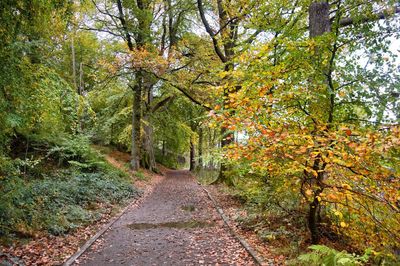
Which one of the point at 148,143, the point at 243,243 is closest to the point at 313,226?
the point at 243,243

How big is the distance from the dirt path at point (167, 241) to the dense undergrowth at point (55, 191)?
1.09 m

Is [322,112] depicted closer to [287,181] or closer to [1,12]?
[287,181]

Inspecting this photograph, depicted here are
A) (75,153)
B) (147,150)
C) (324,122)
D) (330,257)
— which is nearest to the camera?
(330,257)

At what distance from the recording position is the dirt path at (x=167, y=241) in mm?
5984

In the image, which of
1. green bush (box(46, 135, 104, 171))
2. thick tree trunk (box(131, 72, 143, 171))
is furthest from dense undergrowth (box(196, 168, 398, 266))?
thick tree trunk (box(131, 72, 143, 171))

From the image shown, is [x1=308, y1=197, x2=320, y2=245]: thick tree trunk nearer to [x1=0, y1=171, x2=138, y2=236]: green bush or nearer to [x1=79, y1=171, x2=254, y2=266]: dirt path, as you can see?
[x1=79, y1=171, x2=254, y2=266]: dirt path

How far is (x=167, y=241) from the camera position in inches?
285

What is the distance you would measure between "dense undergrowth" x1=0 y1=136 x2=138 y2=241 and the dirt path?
1091mm

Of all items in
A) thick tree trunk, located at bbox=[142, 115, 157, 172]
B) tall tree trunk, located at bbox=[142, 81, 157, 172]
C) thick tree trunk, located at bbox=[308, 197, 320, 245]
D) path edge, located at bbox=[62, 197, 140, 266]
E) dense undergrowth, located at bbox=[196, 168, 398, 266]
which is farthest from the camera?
thick tree trunk, located at bbox=[142, 115, 157, 172]

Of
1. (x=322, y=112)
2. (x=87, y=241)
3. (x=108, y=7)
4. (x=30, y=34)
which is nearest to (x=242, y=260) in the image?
(x=322, y=112)

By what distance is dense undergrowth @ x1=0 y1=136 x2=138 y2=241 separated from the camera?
6.26 metres

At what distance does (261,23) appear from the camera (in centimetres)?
879

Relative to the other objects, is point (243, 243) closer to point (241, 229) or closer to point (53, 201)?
point (241, 229)

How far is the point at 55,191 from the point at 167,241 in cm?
387
